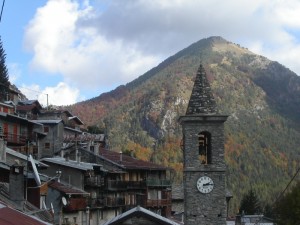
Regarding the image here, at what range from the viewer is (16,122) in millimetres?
59500

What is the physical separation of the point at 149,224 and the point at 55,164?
2987 cm

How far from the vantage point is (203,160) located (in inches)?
1291

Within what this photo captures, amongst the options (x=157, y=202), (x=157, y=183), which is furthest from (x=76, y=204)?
(x=157, y=183)

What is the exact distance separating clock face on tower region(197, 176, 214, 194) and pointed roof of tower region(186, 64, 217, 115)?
3.55 meters

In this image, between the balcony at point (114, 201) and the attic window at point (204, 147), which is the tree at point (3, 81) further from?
the attic window at point (204, 147)

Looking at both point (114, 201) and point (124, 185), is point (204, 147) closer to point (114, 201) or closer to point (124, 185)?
point (114, 201)

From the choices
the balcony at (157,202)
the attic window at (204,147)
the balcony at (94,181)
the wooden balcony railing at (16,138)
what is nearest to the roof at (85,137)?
the balcony at (157,202)

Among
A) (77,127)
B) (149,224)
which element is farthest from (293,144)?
(149,224)

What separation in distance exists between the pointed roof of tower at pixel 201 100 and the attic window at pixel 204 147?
1.23 m

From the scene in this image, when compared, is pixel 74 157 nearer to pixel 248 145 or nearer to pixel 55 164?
pixel 55 164

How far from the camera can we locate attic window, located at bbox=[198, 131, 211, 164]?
107 ft

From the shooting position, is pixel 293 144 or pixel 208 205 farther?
pixel 293 144

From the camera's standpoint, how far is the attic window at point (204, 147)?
107 feet

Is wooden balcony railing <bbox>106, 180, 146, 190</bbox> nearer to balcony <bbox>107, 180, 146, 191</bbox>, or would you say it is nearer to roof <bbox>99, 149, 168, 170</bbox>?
balcony <bbox>107, 180, 146, 191</bbox>
